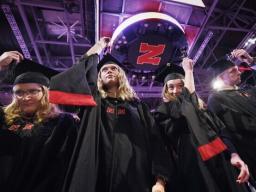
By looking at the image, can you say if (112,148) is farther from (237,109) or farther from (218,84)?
(218,84)

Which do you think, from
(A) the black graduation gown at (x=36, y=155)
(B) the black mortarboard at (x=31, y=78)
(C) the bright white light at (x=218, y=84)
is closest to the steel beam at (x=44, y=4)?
(B) the black mortarboard at (x=31, y=78)

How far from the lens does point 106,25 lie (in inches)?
185

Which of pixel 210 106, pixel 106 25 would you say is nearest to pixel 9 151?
pixel 210 106

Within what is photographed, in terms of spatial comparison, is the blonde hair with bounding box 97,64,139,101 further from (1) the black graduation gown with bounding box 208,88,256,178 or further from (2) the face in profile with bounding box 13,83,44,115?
(1) the black graduation gown with bounding box 208,88,256,178

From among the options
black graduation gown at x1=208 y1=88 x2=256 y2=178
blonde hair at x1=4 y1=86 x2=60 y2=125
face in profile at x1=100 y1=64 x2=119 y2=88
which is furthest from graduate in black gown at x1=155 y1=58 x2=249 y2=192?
blonde hair at x1=4 y1=86 x2=60 y2=125

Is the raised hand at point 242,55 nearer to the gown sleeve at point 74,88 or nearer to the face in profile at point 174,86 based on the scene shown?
the face in profile at point 174,86

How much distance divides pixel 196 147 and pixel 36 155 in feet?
4.36

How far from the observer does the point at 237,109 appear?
104 inches

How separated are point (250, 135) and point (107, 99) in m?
1.54

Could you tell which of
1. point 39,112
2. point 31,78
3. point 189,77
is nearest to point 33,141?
point 39,112

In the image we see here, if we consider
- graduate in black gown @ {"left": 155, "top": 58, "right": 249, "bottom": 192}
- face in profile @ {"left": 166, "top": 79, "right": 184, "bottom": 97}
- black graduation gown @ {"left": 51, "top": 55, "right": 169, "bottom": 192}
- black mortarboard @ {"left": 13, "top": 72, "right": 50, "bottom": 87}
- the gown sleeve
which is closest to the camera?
black graduation gown @ {"left": 51, "top": 55, "right": 169, "bottom": 192}

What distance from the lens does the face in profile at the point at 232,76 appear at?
3080 mm

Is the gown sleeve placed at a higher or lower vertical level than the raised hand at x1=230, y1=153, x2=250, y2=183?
higher

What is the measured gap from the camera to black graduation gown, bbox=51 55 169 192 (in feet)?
5.32
